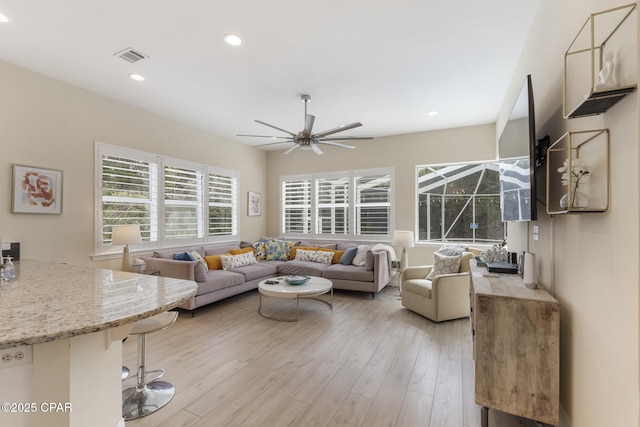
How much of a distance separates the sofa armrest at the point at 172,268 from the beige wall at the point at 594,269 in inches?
152

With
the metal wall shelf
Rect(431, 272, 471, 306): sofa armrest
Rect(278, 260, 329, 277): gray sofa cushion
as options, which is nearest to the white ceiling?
the metal wall shelf

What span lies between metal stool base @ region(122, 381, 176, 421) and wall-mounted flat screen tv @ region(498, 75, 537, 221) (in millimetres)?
2895

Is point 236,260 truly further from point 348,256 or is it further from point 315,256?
point 348,256

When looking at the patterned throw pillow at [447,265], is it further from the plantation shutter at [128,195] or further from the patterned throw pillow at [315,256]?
the plantation shutter at [128,195]

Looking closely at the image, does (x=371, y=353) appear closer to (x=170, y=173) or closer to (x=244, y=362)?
(x=244, y=362)

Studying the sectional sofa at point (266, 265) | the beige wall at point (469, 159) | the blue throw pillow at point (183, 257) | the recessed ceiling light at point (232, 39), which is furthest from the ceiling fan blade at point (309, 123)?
the blue throw pillow at point (183, 257)

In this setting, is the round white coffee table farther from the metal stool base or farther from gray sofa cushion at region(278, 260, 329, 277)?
the metal stool base

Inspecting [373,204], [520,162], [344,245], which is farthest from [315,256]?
[520,162]

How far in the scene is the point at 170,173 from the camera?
4.88 m

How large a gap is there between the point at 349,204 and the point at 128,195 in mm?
3920

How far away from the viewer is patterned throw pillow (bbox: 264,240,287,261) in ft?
19.5

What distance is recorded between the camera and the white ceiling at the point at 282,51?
7.77ft

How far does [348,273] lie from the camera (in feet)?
16.2

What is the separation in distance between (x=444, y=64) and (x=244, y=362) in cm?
364
